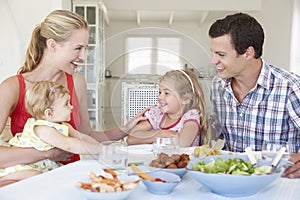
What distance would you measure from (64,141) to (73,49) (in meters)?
0.43

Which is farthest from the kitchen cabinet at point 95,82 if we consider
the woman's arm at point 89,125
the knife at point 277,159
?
the knife at point 277,159

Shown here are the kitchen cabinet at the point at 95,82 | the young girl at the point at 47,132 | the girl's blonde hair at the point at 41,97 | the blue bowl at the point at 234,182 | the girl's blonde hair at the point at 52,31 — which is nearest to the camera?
the blue bowl at the point at 234,182

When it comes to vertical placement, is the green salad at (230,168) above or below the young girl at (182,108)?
below

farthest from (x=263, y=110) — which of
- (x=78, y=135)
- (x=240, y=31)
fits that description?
(x=78, y=135)

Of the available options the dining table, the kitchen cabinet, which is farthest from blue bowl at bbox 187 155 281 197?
the kitchen cabinet

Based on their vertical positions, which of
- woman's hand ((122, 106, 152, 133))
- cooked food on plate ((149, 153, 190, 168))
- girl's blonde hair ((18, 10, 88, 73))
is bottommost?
cooked food on plate ((149, 153, 190, 168))

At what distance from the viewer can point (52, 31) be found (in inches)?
64.5

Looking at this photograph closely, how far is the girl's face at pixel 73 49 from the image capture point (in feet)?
5.34

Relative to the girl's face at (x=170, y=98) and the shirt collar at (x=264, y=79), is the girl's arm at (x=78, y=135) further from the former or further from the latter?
the shirt collar at (x=264, y=79)

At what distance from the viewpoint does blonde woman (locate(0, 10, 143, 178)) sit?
1448mm

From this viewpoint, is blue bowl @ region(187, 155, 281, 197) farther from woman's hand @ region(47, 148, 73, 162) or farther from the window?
woman's hand @ region(47, 148, 73, 162)

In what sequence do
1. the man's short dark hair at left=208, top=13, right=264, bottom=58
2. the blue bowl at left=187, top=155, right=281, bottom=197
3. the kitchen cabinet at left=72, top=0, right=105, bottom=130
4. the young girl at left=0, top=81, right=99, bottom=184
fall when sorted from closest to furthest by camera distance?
the blue bowl at left=187, top=155, right=281, bottom=197 → the kitchen cabinet at left=72, top=0, right=105, bottom=130 → the young girl at left=0, top=81, right=99, bottom=184 → the man's short dark hair at left=208, top=13, right=264, bottom=58

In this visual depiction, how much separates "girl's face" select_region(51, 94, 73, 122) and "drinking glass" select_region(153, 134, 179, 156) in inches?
16.1

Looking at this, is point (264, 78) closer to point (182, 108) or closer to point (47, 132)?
point (182, 108)
